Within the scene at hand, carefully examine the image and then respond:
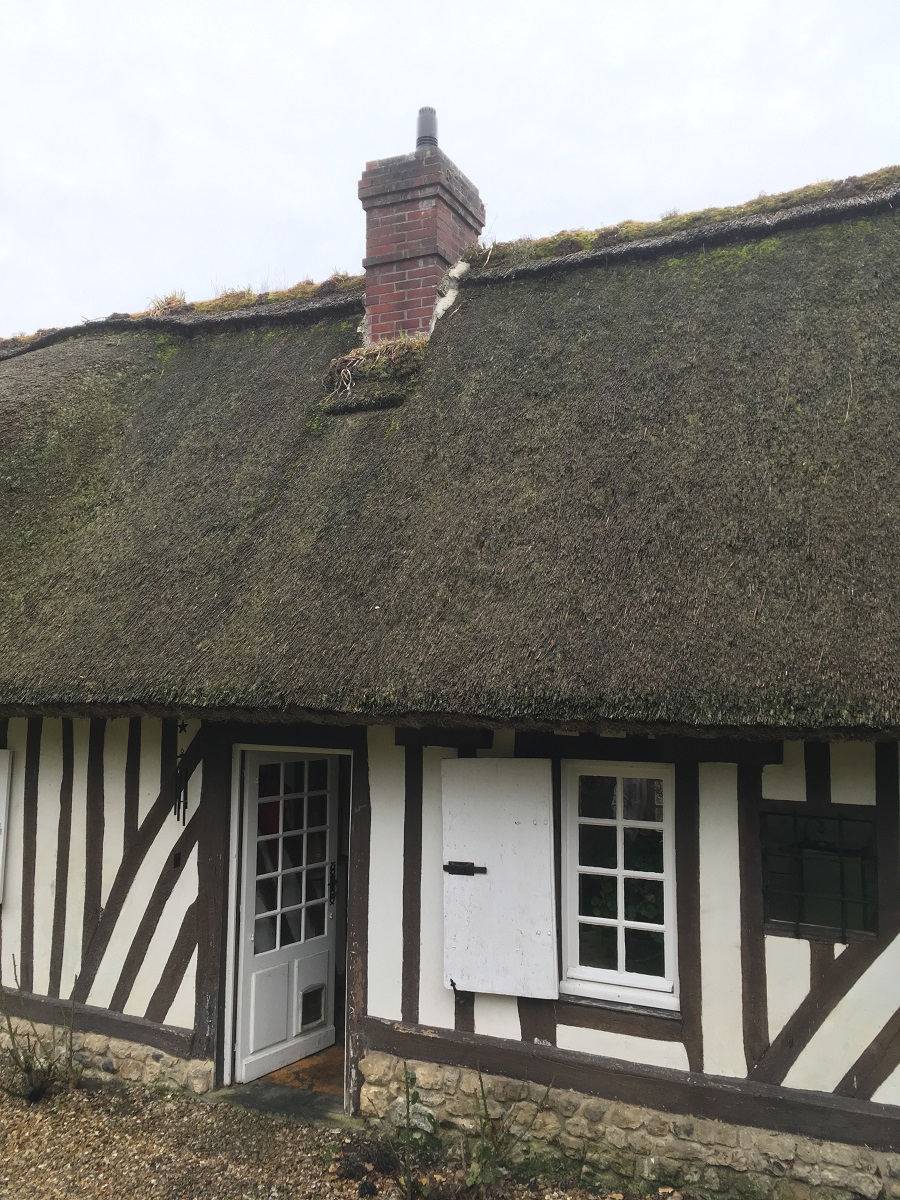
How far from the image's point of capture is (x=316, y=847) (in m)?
5.38

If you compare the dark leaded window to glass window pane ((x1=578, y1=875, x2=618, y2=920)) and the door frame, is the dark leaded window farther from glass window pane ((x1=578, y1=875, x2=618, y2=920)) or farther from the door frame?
the door frame

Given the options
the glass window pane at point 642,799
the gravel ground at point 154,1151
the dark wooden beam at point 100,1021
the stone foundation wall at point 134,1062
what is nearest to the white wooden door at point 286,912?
the stone foundation wall at point 134,1062

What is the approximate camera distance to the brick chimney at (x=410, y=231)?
607cm

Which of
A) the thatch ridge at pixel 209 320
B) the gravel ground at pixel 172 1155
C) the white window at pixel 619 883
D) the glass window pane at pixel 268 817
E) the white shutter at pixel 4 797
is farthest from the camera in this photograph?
the thatch ridge at pixel 209 320

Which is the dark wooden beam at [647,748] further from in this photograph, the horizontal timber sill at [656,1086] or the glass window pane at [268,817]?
the glass window pane at [268,817]

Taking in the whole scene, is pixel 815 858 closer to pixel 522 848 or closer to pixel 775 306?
pixel 522 848

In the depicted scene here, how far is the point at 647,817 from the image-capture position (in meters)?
3.87

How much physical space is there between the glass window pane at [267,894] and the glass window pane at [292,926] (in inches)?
4.5

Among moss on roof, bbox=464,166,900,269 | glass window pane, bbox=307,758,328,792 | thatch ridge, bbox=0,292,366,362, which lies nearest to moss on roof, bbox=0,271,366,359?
thatch ridge, bbox=0,292,366,362

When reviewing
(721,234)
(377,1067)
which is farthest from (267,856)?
(721,234)

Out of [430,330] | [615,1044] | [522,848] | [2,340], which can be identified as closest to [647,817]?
[522,848]

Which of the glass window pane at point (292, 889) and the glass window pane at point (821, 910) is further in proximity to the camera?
the glass window pane at point (292, 889)

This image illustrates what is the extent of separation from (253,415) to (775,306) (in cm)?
357

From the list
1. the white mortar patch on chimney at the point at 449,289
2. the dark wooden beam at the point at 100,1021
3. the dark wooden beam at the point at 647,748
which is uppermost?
the white mortar patch on chimney at the point at 449,289
